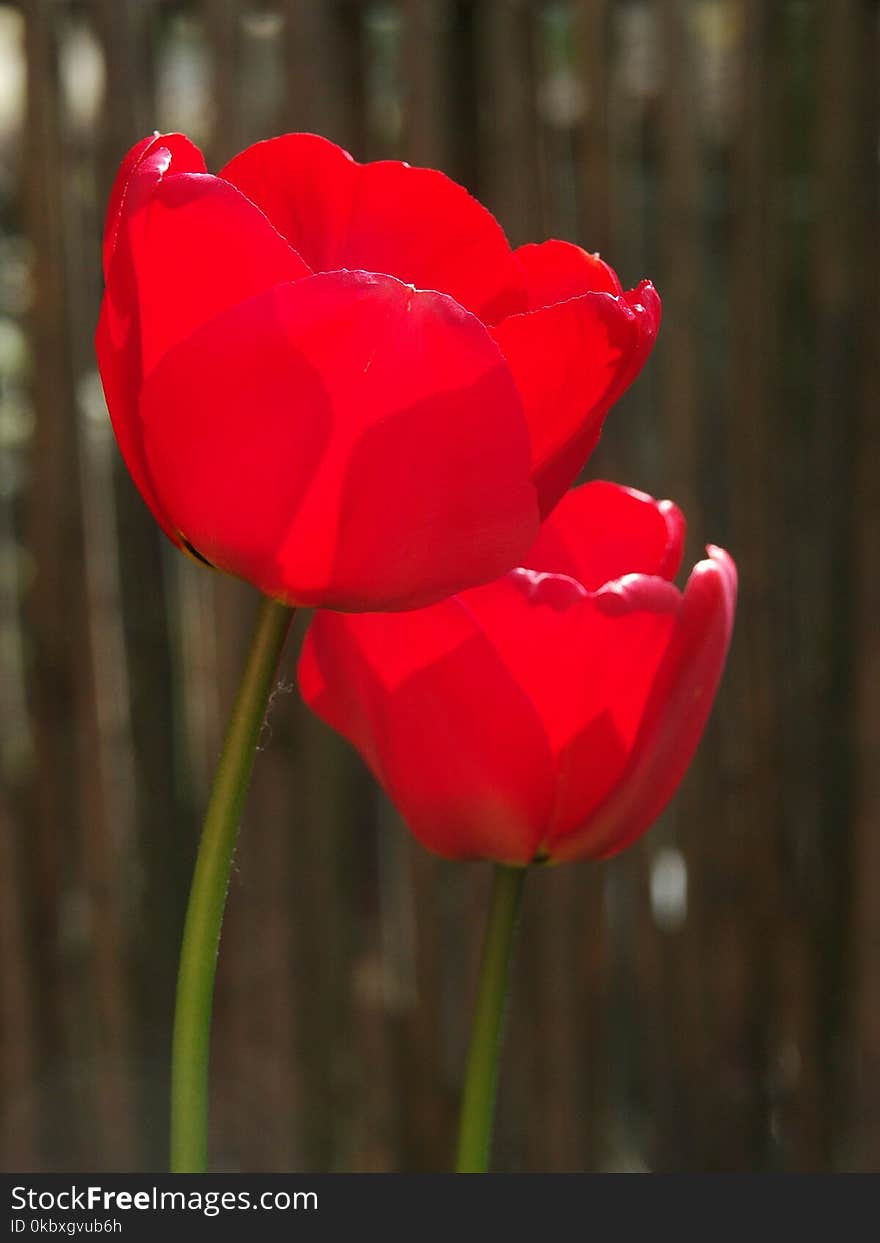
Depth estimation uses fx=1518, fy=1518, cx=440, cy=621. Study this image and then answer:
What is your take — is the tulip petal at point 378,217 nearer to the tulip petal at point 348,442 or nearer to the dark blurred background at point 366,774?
the tulip petal at point 348,442

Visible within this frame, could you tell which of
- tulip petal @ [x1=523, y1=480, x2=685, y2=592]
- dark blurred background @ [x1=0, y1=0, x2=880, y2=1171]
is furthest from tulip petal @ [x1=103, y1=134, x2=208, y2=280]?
dark blurred background @ [x1=0, y1=0, x2=880, y2=1171]

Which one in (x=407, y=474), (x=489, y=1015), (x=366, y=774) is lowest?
(x=366, y=774)

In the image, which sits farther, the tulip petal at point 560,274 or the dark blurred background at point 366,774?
the dark blurred background at point 366,774

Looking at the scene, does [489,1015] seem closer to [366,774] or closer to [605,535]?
[605,535]

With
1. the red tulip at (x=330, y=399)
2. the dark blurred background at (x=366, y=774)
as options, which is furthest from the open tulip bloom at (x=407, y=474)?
the dark blurred background at (x=366, y=774)

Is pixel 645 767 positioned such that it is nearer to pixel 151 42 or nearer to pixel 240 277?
pixel 240 277

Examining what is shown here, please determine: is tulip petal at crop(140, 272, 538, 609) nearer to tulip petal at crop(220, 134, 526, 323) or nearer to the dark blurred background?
tulip petal at crop(220, 134, 526, 323)

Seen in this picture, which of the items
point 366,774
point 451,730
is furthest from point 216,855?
point 366,774

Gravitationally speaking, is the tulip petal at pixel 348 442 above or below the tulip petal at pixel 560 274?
below
